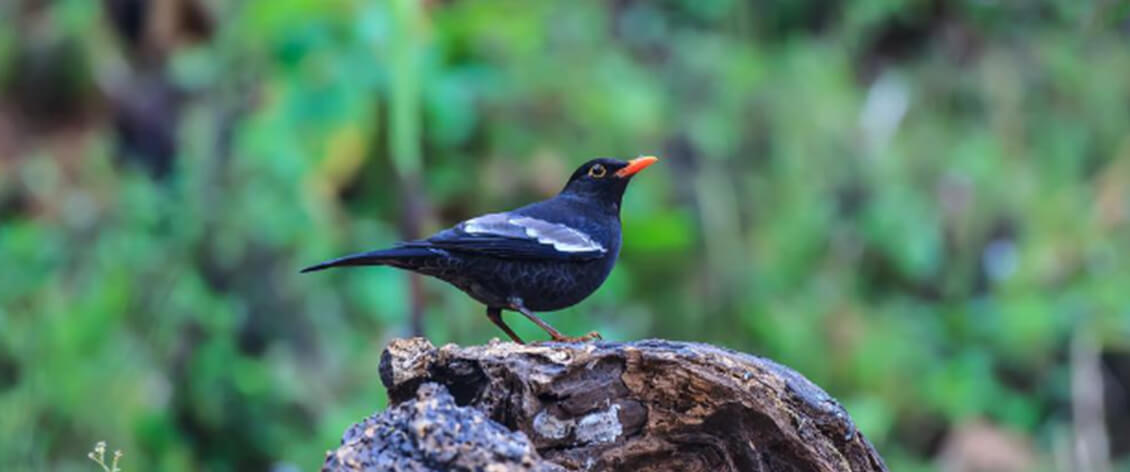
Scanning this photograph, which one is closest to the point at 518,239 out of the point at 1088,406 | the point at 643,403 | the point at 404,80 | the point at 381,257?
the point at 381,257

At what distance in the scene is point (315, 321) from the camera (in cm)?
639

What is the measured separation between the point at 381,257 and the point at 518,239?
45 centimetres

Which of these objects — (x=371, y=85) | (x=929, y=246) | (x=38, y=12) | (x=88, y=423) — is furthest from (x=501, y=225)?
(x=38, y=12)

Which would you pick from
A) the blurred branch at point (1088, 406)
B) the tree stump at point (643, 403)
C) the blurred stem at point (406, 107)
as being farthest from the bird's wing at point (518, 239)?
the blurred branch at point (1088, 406)

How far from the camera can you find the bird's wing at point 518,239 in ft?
11.8

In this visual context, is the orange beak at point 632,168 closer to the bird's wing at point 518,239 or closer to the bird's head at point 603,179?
the bird's head at point 603,179

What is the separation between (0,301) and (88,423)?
0.98 m

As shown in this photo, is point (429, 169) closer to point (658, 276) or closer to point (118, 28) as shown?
point (658, 276)

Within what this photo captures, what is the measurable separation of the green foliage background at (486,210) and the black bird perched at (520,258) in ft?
4.95

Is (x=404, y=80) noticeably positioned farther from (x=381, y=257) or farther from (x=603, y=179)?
(x=381, y=257)

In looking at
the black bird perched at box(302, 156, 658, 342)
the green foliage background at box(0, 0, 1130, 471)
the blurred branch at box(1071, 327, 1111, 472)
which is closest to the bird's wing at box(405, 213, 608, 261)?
the black bird perched at box(302, 156, 658, 342)

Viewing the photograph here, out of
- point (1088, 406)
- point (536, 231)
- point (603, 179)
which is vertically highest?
point (1088, 406)

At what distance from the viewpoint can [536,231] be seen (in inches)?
148

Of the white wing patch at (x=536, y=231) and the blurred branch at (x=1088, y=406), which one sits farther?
the blurred branch at (x=1088, y=406)
